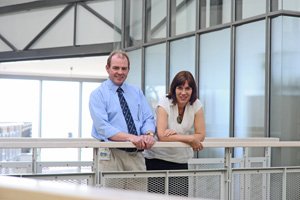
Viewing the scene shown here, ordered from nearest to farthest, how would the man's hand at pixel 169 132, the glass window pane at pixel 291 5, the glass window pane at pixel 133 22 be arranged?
the man's hand at pixel 169 132, the glass window pane at pixel 291 5, the glass window pane at pixel 133 22

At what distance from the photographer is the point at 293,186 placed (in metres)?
4.17

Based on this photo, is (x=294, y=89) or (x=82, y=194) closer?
(x=82, y=194)

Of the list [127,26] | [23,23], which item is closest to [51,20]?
[23,23]

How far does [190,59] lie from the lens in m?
9.29

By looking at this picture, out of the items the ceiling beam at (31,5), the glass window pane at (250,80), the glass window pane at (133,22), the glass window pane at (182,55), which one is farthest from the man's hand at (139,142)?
the ceiling beam at (31,5)

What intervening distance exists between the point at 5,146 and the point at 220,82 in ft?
18.9

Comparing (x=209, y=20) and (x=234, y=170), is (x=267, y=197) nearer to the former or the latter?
(x=234, y=170)

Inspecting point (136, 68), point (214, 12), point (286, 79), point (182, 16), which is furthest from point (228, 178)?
point (136, 68)

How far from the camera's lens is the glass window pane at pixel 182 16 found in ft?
30.2

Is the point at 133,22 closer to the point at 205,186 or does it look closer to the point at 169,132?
the point at 169,132

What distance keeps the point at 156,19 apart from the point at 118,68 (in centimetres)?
662

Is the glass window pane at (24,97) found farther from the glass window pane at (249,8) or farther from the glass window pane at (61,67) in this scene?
the glass window pane at (249,8)

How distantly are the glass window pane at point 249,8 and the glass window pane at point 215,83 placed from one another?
42 centimetres

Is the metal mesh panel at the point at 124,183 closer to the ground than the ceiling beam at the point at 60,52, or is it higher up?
closer to the ground
